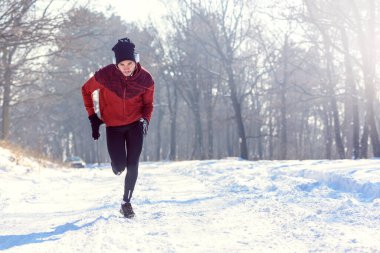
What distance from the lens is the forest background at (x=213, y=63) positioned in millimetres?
15578

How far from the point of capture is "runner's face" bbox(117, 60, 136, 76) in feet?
16.7

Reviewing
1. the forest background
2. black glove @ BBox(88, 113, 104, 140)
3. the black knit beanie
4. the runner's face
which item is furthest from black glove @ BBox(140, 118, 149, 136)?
the forest background

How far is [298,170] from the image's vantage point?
9.17m

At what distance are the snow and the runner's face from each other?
1532 millimetres

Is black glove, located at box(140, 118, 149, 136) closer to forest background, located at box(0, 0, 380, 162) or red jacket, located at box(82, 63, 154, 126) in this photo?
red jacket, located at box(82, 63, 154, 126)

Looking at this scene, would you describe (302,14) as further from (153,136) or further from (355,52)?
(153,136)

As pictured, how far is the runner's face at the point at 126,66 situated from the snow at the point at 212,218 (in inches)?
60.3

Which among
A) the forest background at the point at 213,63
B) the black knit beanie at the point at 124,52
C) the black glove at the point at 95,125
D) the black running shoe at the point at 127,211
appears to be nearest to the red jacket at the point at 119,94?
the black glove at the point at 95,125

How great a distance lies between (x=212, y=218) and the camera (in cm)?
477

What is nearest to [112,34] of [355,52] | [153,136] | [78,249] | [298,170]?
[298,170]

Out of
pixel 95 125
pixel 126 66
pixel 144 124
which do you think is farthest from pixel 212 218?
pixel 126 66

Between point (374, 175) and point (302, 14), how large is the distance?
A: 12.4 m

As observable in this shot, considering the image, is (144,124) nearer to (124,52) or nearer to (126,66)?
(126,66)

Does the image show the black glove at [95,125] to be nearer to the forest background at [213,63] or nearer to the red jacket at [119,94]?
the red jacket at [119,94]
